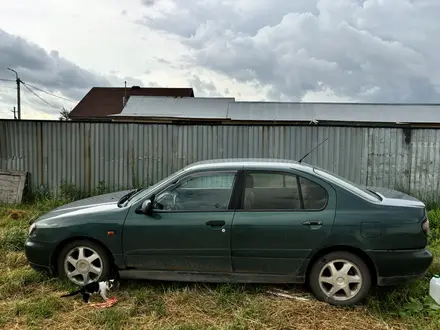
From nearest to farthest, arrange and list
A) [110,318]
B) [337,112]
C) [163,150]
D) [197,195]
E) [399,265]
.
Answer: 1. [110,318]
2. [399,265]
3. [197,195]
4. [163,150]
5. [337,112]

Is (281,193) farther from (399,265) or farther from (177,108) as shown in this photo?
(177,108)

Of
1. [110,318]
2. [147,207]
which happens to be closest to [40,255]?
[110,318]

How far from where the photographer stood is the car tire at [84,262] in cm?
387

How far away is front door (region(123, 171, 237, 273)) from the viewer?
3.69m

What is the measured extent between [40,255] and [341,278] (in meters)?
3.22

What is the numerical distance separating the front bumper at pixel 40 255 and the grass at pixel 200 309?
220 millimetres

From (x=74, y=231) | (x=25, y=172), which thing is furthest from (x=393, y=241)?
(x=25, y=172)

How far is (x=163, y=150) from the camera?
864cm

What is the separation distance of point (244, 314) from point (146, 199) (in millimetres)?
1534

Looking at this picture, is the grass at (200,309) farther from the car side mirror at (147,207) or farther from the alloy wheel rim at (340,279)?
the car side mirror at (147,207)

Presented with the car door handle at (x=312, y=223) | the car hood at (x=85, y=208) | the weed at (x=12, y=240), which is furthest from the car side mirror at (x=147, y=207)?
the weed at (x=12, y=240)

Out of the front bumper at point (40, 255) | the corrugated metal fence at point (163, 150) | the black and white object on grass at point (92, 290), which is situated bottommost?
the black and white object on grass at point (92, 290)

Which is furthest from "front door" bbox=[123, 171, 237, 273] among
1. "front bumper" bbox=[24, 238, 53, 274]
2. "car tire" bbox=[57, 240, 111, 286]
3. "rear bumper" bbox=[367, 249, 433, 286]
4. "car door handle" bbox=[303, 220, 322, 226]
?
"rear bumper" bbox=[367, 249, 433, 286]

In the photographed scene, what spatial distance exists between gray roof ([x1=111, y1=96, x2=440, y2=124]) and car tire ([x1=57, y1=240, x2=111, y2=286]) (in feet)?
48.4
